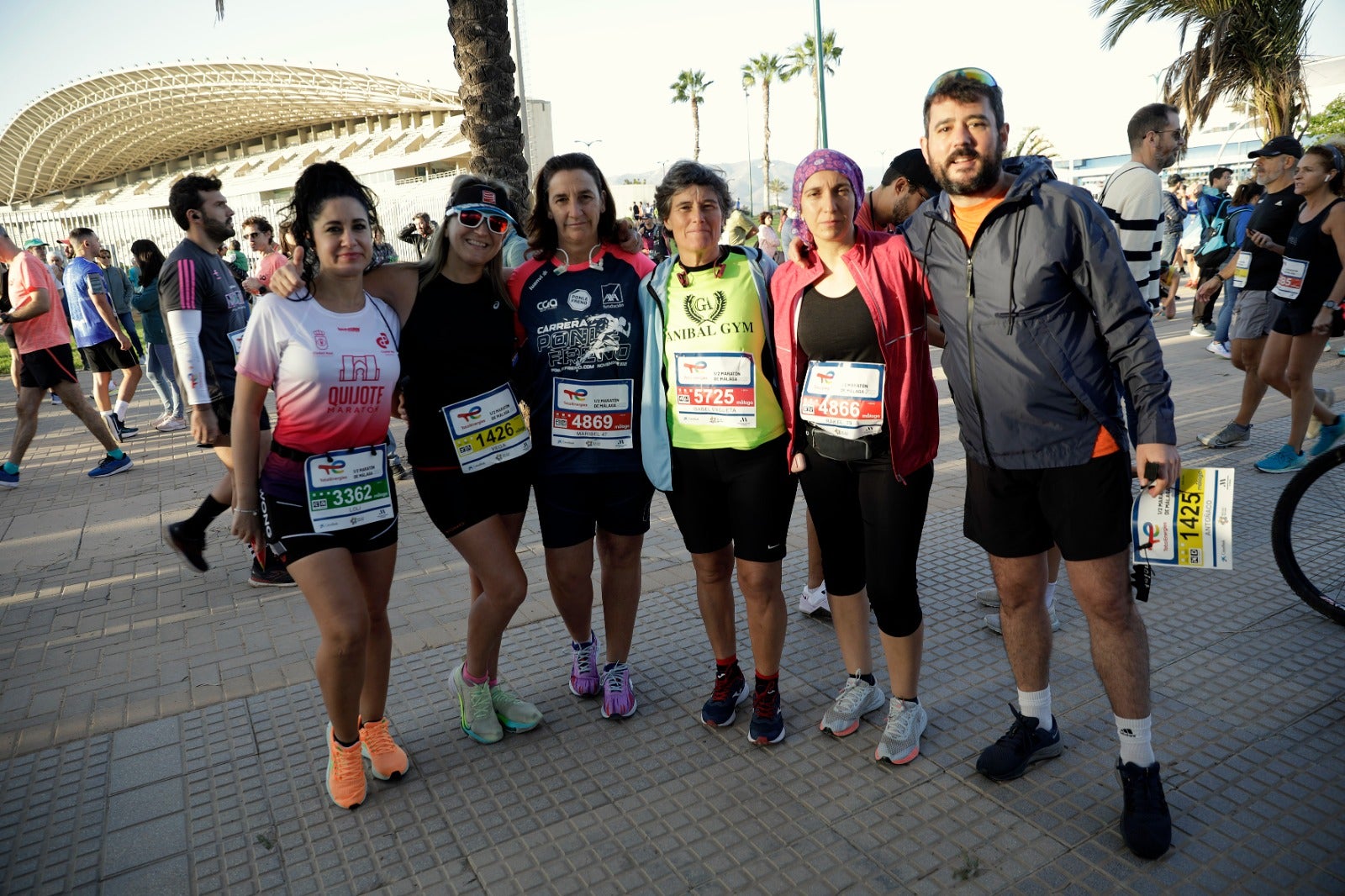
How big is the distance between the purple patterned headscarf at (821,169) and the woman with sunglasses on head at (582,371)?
665mm

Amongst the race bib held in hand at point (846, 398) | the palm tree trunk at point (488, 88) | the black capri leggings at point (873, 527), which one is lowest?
the black capri leggings at point (873, 527)

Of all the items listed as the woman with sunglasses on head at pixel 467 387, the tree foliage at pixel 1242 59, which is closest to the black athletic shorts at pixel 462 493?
the woman with sunglasses on head at pixel 467 387

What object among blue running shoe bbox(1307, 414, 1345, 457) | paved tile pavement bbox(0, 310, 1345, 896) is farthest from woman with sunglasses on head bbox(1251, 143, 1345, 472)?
paved tile pavement bbox(0, 310, 1345, 896)

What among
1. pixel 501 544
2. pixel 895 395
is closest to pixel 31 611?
pixel 501 544

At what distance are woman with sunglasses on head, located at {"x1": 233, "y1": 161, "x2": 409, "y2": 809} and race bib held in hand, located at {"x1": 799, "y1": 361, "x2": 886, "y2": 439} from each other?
142 centimetres

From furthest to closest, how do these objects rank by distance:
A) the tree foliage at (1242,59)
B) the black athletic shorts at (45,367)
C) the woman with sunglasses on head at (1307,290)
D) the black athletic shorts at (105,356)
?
the tree foliage at (1242,59), the black athletic shorts at (105,356), the black athletic shorts at (45,367), the woman with sunglasses on head at (1307,290)

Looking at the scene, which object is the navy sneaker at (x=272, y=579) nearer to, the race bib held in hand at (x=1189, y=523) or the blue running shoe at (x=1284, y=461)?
the race bib held in hand at (x=1189, y=523)

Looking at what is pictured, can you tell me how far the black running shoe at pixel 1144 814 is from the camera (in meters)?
2.34

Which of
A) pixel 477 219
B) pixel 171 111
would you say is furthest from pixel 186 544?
pixel 171 111

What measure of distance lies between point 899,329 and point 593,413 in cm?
111

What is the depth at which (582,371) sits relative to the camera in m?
3.14

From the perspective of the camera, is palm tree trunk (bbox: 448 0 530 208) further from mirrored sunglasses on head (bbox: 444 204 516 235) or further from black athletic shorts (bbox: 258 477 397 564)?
black athletic shorts (bbox: 258 477 397 564)

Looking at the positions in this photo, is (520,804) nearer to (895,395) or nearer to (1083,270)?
(895,395)

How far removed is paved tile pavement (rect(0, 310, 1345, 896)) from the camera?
2469 millimetres
